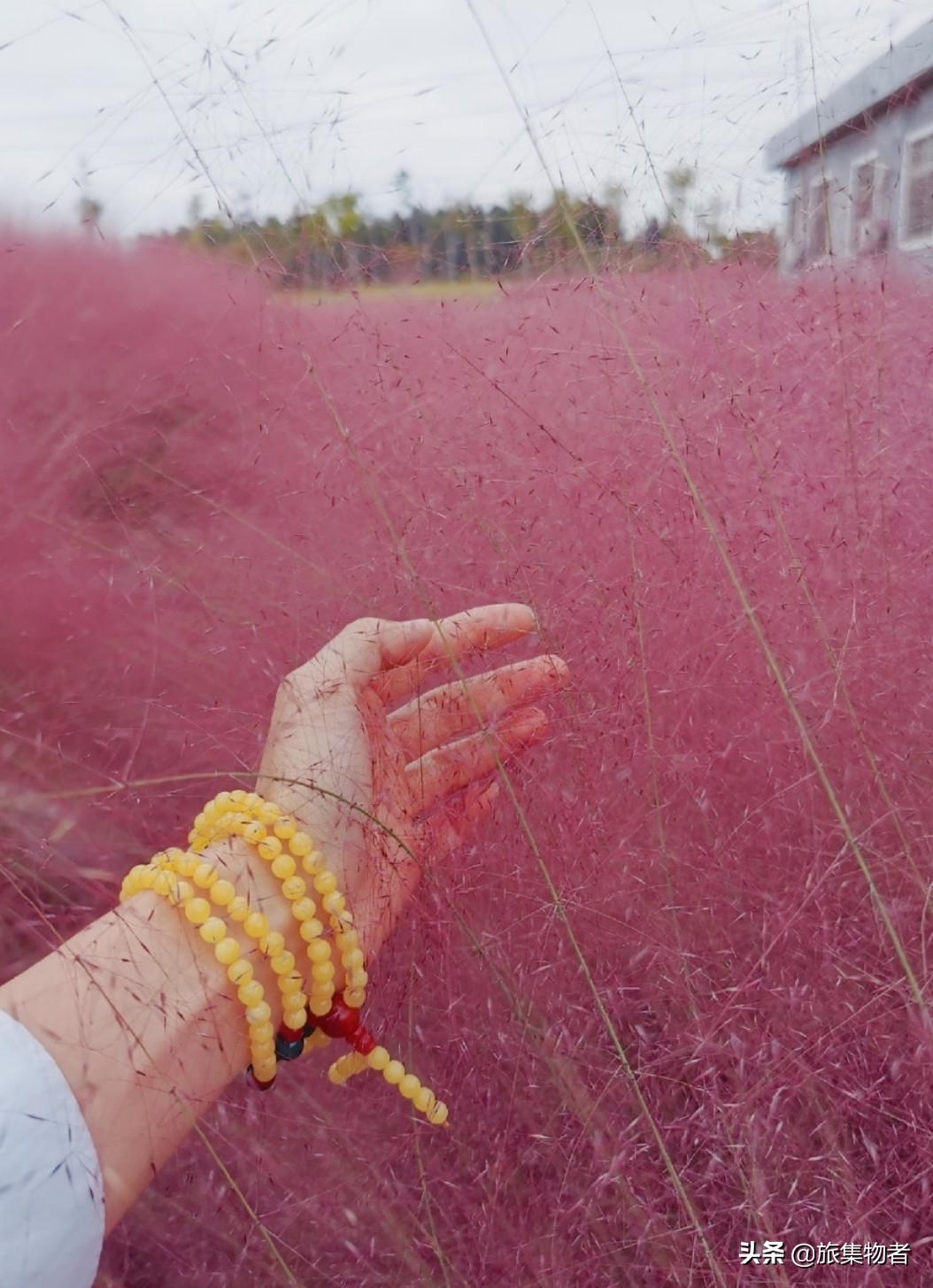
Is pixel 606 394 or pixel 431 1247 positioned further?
pixel 606 394

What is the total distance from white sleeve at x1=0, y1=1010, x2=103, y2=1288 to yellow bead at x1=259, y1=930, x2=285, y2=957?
96mm

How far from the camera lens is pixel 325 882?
47 cm

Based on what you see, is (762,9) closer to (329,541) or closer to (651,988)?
(329,541)

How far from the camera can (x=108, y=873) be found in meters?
0.56

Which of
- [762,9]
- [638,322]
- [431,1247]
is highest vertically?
[762,9]

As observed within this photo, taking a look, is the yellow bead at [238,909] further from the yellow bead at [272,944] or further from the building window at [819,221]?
the building window at [819,221]

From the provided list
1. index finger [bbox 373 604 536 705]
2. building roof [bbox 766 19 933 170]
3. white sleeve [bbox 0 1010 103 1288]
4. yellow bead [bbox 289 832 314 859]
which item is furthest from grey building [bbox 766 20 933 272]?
white sleeve [bbox 0 1010 103 1288]

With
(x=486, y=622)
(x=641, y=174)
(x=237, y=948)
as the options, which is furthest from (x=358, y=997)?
(x=641, y=174)

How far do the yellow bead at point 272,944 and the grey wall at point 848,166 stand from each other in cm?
49

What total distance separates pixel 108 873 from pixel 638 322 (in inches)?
18.1

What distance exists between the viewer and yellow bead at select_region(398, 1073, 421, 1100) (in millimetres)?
474

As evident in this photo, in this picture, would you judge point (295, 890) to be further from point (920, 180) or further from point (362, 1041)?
point (920, 180)

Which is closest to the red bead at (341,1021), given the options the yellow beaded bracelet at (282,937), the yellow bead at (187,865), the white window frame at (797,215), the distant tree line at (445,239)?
the yellow beaded bracelet at (282,937)

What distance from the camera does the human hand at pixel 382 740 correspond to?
1.66 feet
